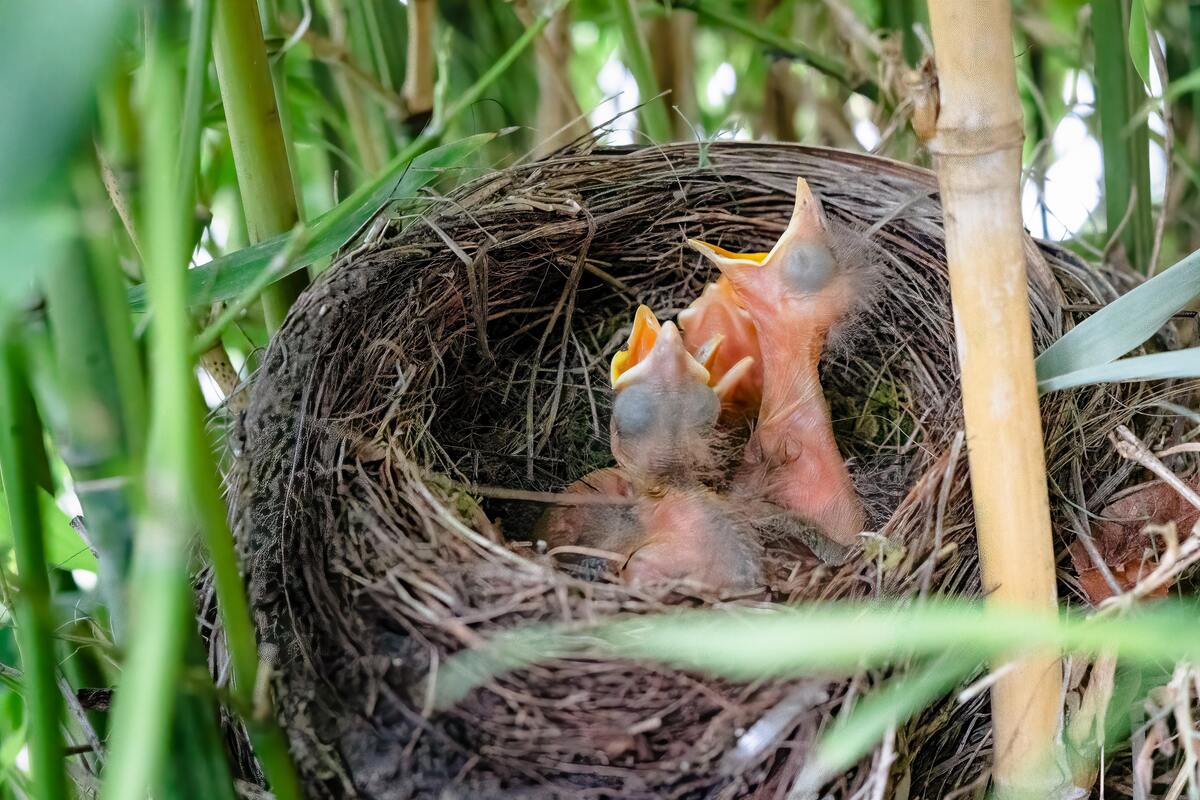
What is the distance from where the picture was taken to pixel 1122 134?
92cm

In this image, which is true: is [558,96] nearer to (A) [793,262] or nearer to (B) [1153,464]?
(A) [793,262]

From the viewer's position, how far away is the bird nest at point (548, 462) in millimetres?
595

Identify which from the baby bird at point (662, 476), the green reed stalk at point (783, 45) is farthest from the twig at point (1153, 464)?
the green reed stalk at point (783, 45)

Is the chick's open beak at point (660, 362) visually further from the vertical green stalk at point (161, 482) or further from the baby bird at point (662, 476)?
the vertical green stalk at point (161, 482)

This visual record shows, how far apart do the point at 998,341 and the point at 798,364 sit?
0.55m

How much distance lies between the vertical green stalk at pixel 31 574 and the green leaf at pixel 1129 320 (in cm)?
49

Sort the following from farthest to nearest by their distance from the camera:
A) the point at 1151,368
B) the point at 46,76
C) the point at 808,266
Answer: the point at 808,266 → the point at 1151,368 → the point at 46,76

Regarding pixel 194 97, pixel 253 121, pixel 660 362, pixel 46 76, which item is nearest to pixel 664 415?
pixel 660 362

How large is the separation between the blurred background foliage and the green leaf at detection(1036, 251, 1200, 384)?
0.14m

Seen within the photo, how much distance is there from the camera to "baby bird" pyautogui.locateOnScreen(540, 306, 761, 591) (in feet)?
2.89

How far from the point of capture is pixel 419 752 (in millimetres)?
583

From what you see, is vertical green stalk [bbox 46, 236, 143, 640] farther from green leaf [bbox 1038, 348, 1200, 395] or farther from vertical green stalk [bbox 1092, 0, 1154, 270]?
vertical green stalk [bbox 1092, 0, 1154, 270]

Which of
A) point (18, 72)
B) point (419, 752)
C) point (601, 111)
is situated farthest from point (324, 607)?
point (601, 111)

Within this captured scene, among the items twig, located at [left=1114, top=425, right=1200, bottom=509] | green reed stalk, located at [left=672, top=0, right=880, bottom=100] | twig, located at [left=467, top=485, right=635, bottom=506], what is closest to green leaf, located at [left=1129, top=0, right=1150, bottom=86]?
twig, located at [left=1114, top=425, right=1200, bottom=509]
